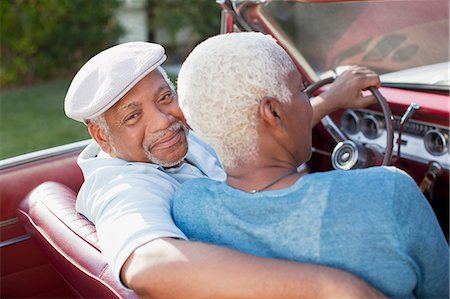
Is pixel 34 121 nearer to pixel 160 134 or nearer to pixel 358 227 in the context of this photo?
pixel 160 134

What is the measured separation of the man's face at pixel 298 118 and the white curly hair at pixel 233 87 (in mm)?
23

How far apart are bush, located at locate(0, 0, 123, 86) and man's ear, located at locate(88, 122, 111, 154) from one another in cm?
706

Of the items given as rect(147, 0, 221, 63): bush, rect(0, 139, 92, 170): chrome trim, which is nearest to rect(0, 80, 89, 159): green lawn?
rect(147, 0, 221, 63): bush

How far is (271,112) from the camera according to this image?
122cm

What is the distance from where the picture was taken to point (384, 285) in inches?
47.7

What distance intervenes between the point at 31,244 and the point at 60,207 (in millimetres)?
473

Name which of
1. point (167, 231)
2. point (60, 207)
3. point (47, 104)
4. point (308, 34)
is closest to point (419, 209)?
point (167, 231)

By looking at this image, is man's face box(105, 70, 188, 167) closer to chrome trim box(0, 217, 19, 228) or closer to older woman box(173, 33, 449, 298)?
older woman box(173, 33, 449, 298)

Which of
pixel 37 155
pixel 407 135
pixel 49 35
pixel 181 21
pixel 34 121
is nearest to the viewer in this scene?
pixel 407 135

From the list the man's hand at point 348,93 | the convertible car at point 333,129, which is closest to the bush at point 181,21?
the convertible car at point 333,129

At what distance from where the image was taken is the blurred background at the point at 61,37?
25.0 ft

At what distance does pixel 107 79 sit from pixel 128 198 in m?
0.36

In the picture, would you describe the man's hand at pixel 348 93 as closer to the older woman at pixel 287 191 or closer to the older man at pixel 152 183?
the older man at pixel 152 183

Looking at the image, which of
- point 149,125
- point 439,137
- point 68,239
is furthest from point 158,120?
point 439,137
